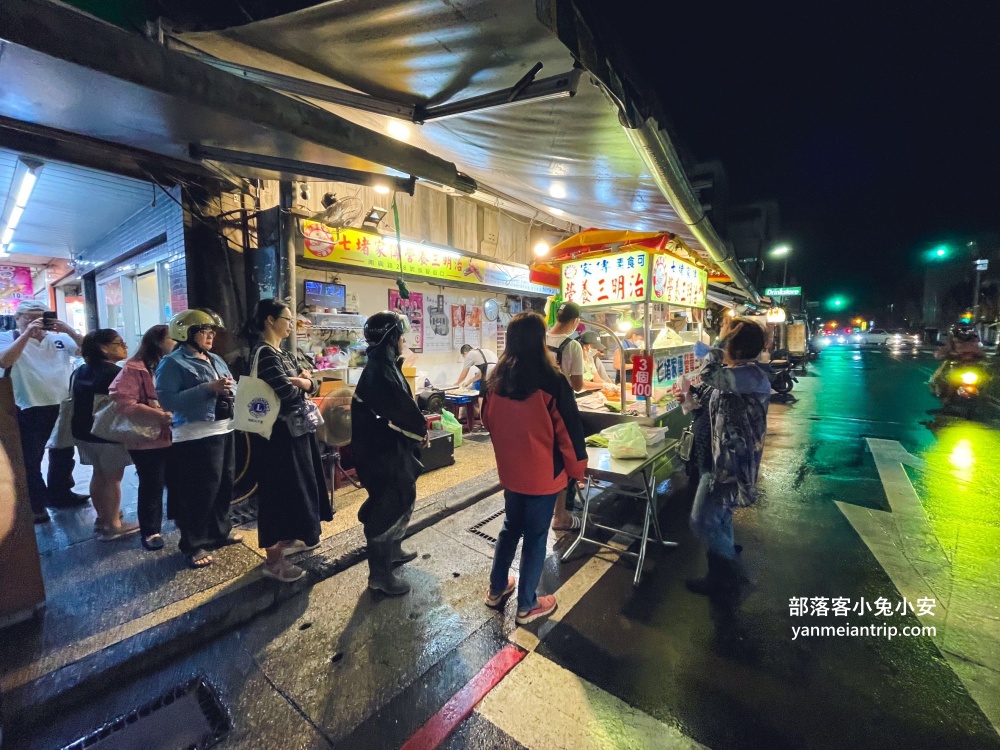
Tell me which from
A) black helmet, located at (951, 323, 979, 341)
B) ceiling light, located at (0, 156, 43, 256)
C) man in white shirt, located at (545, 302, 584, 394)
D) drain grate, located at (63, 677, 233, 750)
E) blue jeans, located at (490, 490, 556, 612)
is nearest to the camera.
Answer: drain grate, located at (63, 677, 233, 750)

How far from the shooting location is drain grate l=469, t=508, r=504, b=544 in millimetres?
4520

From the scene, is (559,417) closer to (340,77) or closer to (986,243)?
(340,77)

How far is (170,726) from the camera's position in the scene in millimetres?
2361

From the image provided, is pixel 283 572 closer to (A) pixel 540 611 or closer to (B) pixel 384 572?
(B) pixel 384 572

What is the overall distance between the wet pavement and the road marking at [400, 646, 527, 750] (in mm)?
34

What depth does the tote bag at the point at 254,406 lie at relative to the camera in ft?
10.3

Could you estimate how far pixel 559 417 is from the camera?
9.57 feet

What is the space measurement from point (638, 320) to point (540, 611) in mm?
4568

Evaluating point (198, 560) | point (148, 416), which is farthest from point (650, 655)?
point (148, 416)

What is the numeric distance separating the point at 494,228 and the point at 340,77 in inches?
278

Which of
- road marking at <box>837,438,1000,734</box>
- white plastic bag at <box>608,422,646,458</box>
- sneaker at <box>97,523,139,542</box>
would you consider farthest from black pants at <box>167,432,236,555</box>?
road marking at <box>837,438,1000,734</box>

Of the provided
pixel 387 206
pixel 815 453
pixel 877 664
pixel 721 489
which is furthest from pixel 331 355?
pixel 815 453

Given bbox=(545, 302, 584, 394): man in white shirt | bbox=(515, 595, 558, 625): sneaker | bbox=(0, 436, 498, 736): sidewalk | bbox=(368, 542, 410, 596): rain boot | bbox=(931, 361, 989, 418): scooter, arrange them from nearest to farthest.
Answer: bbox=(0, 436, 498, 736): sidewalk < bbox=(515, 595, 558, 625): sneaker < bbox=(368, 542, 410, 596): rain boot < bbox=(545, 302, 584, 394): man in white shirt < bbox=(931, 361, 989, 418): scooter

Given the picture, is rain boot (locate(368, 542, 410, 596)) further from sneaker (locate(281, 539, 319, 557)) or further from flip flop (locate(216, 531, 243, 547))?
flip flop (locate(216, 531, 243, 547))
